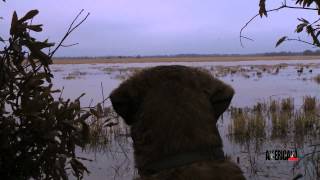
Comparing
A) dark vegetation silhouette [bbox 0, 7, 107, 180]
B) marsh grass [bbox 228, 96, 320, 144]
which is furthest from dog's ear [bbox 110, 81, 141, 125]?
marsh grass [bbox 228, 96, 320, 144]

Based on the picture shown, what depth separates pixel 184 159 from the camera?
1877 millimetres

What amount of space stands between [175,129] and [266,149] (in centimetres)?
917

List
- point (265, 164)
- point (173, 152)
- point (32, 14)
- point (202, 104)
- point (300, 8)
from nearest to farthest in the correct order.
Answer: point (173, 152) < point (202, 104) < point (32, 14) < point (300, 8) < point (265, 164)

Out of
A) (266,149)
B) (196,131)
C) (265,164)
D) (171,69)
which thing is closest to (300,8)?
(171,69)

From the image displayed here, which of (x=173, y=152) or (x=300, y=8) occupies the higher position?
(x=300, y=8)

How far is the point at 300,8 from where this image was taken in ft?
11.5

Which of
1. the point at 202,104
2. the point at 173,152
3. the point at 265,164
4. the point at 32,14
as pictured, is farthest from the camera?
the point at 265,164

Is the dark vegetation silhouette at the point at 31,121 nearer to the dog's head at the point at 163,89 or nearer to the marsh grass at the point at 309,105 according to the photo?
the dog's head at the point at 163,89

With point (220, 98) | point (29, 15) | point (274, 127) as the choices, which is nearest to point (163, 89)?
point (220, 98)

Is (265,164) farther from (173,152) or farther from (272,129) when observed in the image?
(173,152)

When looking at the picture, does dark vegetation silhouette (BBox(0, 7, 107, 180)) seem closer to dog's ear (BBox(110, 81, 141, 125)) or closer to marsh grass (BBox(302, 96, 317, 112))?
dog's ear (BBox(110, 81, 141, 125))

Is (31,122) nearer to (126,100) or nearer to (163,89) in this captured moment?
(126,100)

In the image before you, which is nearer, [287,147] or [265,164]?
[265,164]

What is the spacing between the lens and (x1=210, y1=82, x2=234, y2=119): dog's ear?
216 cm
